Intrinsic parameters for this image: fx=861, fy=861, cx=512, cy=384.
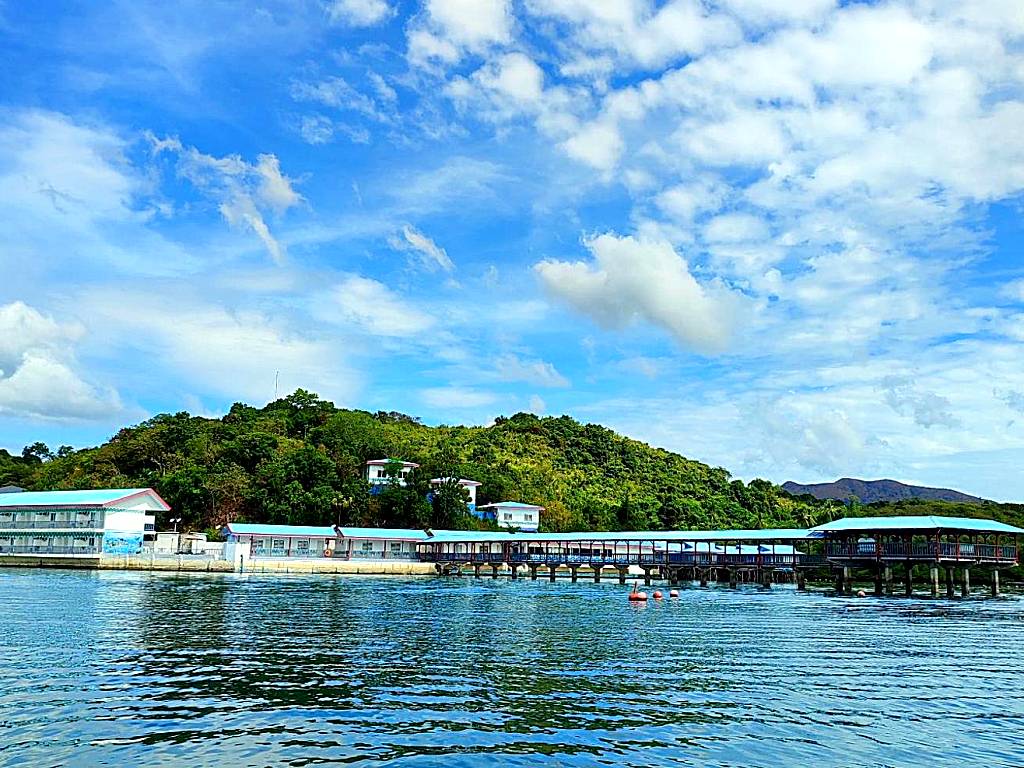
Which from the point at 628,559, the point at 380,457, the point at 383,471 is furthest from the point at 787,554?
the point at 380,457

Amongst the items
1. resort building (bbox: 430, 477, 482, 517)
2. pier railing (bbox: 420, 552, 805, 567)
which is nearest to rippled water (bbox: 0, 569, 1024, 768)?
pier railing (bbox: 420, 552, 805, 567)

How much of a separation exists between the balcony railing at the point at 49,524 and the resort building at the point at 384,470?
98.4ft

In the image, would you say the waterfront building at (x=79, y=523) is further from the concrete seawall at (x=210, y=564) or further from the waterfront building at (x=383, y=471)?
the waterfront building at (x=383, y=471)

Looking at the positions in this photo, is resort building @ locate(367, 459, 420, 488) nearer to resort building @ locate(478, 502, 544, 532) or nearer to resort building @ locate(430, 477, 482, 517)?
resort building @ locate(430, 477, 482, 517)

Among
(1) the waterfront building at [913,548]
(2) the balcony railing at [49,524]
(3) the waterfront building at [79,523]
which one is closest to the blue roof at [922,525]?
(1) the waterfront building at [913,548]

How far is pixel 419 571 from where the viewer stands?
77250mm

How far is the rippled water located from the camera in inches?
578

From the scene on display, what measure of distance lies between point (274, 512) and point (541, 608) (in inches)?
1892

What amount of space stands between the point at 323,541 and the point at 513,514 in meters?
24.1

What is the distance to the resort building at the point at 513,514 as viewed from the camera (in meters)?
94.6

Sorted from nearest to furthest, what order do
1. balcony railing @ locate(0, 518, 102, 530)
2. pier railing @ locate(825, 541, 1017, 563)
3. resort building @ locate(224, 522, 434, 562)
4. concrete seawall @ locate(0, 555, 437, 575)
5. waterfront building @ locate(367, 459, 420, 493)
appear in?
pier railing @ locate(825, 541, 1017, 563) → concrete seawall @ locate(0, 555, 437, 575) → balcony railing @ locate(0, 518, 102, 530) → resort building @ locate(224, 522, 434, 562) → waterfront building @ locate(367, 459, 420, 493)

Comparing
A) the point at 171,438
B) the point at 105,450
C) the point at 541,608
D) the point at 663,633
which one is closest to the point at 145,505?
the point at 171,438

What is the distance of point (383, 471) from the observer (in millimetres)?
96750

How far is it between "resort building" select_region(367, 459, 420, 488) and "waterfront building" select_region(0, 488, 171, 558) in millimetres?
24082
